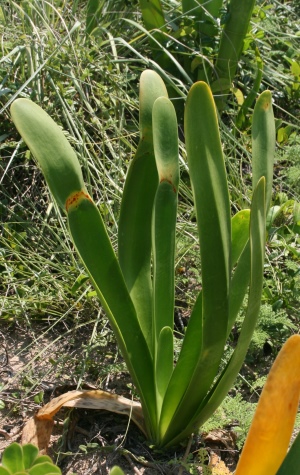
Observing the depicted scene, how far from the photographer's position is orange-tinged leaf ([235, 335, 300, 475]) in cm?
89

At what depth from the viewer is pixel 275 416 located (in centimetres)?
91

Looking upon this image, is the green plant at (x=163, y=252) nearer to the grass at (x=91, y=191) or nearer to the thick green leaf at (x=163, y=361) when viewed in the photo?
the thick green leaf at (x=163, y=361)

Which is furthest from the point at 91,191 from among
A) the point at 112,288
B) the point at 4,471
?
the point at 4,471

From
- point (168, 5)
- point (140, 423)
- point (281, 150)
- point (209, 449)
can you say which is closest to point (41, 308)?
point (140, 423)

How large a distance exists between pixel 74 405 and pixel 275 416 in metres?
0.69

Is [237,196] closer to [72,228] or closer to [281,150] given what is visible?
[281,150]

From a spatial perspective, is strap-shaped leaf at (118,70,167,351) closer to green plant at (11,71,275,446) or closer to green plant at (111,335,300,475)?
green plant at (11,71,275,446)

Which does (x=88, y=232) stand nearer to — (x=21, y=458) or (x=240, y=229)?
(x=240, y=229)

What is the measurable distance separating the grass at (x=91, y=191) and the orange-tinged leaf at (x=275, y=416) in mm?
543

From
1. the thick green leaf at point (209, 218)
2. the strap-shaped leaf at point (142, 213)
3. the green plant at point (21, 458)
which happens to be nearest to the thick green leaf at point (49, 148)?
the strap-shaped leaf at point (142, 213)

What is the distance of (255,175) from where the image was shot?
1269mm

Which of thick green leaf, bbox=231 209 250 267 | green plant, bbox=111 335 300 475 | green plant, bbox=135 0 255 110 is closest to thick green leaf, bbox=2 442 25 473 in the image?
green plant, bbox=111 335 300 475

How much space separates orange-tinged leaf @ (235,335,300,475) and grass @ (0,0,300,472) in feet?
1.78

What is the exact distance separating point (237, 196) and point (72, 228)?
3.54 feet
